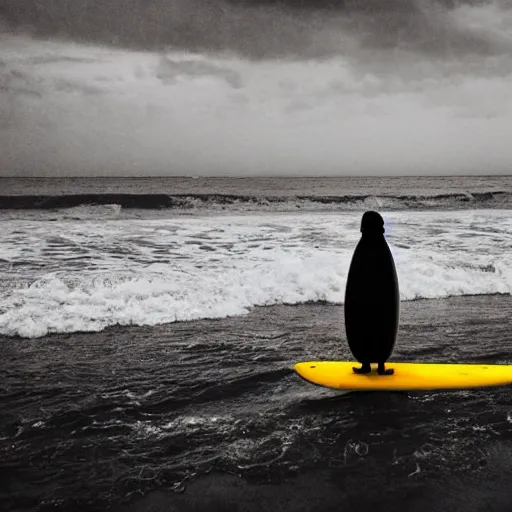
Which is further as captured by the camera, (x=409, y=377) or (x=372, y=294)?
(x=409, y=377)

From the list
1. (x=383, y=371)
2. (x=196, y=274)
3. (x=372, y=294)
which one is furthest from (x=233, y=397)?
(x=196, y=274)

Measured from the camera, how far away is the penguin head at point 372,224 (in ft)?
12.7

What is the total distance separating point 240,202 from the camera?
35156 millimetres

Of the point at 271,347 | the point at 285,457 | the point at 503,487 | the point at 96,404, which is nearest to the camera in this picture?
the point at 503,487

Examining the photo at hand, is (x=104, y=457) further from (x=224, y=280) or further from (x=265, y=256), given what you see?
(x=265, y=256)

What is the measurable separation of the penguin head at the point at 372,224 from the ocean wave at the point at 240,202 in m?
27.6

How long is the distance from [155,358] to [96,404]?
1.05 meters

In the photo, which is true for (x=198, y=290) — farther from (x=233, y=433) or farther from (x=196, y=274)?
(x=233, y=433)

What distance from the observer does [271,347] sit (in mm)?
5145

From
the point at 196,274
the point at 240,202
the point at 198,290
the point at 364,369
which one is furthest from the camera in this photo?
the point at 240,202

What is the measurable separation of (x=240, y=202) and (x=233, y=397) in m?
31.5

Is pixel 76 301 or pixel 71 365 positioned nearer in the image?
pixel 71 365

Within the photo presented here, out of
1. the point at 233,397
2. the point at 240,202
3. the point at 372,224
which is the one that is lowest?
the point at 233,397

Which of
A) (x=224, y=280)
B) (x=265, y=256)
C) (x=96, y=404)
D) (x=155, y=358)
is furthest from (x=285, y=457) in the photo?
(x=265, y=256)
